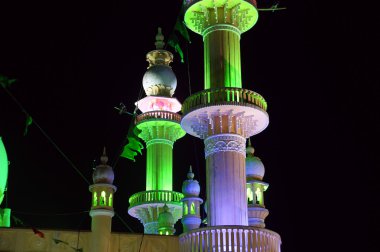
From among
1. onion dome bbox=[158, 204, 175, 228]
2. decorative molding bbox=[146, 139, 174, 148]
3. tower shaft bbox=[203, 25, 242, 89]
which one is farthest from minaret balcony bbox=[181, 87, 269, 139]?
decorative molding bbox=[146, 139, 174, 148]

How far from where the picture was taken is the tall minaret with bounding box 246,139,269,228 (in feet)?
73.6

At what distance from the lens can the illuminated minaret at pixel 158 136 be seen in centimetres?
2536

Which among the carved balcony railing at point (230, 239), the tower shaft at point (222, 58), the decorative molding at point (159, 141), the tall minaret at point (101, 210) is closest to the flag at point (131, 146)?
the tall minaret at point (101, 210)

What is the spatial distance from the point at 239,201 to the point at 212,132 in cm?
210

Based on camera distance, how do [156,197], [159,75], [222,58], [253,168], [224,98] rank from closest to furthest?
1. [224,98]
2. [222,58]
3. [253,168]
4. [156,197]
5. [159,75]

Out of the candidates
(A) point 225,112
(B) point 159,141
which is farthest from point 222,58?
(B) point 159,141

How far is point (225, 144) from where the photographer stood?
19.0 m

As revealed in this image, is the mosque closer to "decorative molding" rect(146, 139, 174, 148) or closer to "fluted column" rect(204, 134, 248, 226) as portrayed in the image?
"fluted column" rect(204, 134, 248, 226)

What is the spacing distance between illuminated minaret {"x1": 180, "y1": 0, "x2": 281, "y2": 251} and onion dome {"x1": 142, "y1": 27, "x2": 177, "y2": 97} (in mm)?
6912

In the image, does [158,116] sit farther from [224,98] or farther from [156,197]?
[224,98]

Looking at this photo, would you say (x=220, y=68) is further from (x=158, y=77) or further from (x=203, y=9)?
(x=158, y=77)

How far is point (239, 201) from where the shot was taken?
18.5 m

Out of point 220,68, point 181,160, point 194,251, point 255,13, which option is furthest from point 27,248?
point 181,160

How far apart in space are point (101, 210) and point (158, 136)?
793 centimetres
